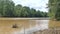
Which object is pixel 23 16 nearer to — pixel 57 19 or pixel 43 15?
pixel 43 15

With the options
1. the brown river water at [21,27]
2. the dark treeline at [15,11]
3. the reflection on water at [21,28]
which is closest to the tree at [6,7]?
the dark treeline at [15,11]

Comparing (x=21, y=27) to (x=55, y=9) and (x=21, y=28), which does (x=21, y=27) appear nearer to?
(x=21, y=28)

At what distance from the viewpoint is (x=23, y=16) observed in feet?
19.9

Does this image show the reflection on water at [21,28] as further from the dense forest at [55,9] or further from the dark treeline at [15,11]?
the dark treeline at [15,11]

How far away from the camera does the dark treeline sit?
230 inches

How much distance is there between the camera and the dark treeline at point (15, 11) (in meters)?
5.83

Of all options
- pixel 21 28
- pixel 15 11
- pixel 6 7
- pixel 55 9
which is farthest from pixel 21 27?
pixel 6 7

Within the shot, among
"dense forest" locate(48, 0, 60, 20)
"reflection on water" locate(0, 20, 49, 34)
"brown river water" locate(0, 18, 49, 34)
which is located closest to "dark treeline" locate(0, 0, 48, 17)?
"dense forest" locate(48, 0, 60, 20)

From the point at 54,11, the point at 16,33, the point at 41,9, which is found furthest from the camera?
the point at 41,9

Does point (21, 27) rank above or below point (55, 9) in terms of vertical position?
below

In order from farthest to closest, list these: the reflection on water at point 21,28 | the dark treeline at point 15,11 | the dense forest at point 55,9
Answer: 1. the dark treeline at point 15,11
2. the dense forest at point 55,9
3. the reflection on water at point 21,28

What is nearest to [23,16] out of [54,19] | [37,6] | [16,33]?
[37,6]

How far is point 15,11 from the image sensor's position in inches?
229

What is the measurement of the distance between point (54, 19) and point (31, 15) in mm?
1679
